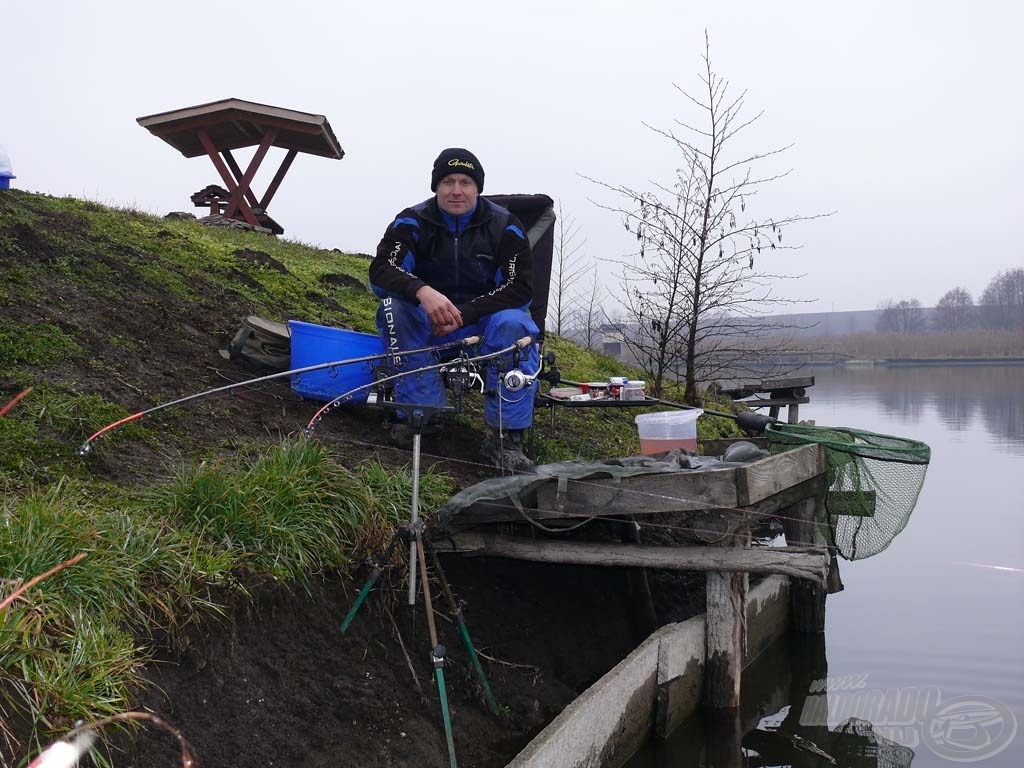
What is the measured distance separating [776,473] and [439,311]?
6.22 feet

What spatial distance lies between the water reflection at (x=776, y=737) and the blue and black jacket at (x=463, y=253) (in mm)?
2438

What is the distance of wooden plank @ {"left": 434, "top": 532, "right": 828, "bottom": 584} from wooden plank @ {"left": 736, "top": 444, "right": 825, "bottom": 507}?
31 cm

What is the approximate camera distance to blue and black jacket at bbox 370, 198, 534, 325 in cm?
528

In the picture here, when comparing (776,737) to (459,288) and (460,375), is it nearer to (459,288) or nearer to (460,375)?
(460,375)

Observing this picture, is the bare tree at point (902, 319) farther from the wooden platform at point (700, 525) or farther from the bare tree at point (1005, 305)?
the wooden platform at point (700, 525)

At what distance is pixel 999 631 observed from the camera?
21.6ft

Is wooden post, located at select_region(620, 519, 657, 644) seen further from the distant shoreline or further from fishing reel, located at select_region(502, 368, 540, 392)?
the distant shoreline

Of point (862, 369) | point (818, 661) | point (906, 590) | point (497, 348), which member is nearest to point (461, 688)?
point (497, 348)

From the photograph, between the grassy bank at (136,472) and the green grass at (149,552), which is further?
the grassy bank at (136,472)

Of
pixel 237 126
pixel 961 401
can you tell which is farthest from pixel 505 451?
pixel 961 401

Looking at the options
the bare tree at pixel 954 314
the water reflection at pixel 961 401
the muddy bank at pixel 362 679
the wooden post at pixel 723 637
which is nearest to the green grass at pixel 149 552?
the muddy bank at pixel 362 679

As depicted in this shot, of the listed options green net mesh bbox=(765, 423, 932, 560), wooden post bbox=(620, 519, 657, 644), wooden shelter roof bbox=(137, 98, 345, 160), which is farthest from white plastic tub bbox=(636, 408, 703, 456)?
wooden shelter roof bbox=(137, 98, 345, 160)

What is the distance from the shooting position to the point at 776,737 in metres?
4.79

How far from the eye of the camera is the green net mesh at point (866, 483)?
4.90 metres
